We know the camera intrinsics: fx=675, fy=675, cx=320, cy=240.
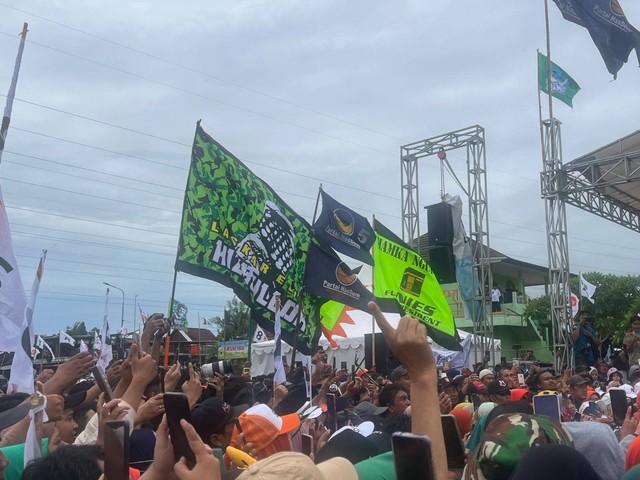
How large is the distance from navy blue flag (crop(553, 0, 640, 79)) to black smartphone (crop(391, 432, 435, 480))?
16.3 meters

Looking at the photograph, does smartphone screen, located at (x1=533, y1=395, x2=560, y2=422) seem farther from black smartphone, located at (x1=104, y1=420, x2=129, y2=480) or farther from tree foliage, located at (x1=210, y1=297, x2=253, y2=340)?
tree foliage, located at (x1=210, y1=297, x2=253, y2=340)

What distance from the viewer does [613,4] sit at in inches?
642

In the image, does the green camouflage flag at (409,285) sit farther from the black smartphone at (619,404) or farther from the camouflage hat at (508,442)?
the camouflage hat at (508,442)

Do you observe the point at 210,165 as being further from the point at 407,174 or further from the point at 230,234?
the point at 407,174

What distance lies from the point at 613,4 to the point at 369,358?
10347 millimetres

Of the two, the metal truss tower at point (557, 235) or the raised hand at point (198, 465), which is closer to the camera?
the raised hand at point (198, 465)

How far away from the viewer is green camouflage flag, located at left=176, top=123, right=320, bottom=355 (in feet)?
28.2

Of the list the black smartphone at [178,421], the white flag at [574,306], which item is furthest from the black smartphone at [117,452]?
the white flag at [574,306]

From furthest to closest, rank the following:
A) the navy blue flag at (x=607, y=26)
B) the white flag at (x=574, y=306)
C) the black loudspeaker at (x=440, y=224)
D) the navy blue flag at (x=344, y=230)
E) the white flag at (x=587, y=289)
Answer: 1. the black loudspeaker at (x=440, y=224)
2. the white flag at (x=587, y=289)
3. the white flag at (x=574, y=306)
4. the navy blue flag at (x=607, y=26)
5. the navy blue flag at (x=344, y=230)

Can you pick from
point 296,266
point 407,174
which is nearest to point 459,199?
point 407,174

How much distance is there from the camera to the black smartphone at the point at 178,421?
213 cm

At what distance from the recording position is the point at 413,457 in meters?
1.96

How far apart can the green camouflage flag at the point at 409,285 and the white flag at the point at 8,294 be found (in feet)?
27.7

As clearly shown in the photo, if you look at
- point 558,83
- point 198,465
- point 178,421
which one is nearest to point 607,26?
point 558,83
